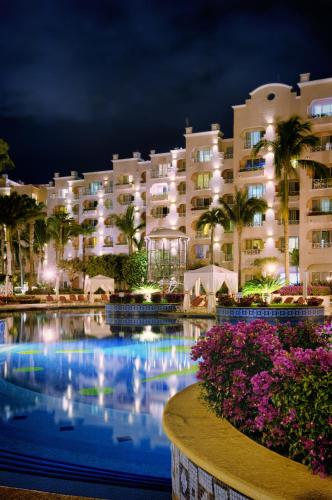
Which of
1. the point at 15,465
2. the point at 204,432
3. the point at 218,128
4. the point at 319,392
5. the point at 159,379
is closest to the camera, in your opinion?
the point at 319,392

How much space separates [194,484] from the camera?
12.4ft

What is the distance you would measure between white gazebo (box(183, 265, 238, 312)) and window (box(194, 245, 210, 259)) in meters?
23.8

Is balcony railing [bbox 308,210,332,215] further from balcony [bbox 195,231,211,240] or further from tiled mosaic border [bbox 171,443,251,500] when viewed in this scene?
tiled mosaic border [bbox 171,443,251,500]

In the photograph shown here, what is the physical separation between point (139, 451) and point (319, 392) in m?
3.23

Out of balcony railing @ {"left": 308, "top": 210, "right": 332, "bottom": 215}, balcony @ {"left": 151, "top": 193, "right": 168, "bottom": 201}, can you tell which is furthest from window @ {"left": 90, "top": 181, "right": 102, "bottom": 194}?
balcony railing @ {"left": 308, "top": 210, "right": 332, "bottom": 215}

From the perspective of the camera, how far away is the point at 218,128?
5256 centimetres

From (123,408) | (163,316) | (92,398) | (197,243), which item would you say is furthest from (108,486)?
(197,243)

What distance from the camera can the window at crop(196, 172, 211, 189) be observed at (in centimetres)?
5317

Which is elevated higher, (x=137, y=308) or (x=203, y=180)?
(x=203, y=180)

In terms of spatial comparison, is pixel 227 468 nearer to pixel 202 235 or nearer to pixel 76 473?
pixel 76 473

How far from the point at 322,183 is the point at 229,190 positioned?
10590mm

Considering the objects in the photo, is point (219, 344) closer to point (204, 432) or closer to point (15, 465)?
point (204, 432)

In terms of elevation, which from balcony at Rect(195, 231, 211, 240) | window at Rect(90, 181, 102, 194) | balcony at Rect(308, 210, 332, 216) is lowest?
balcony at Rect(195, 231, 211, 240)

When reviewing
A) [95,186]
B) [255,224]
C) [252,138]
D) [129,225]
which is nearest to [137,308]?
[255,224]
